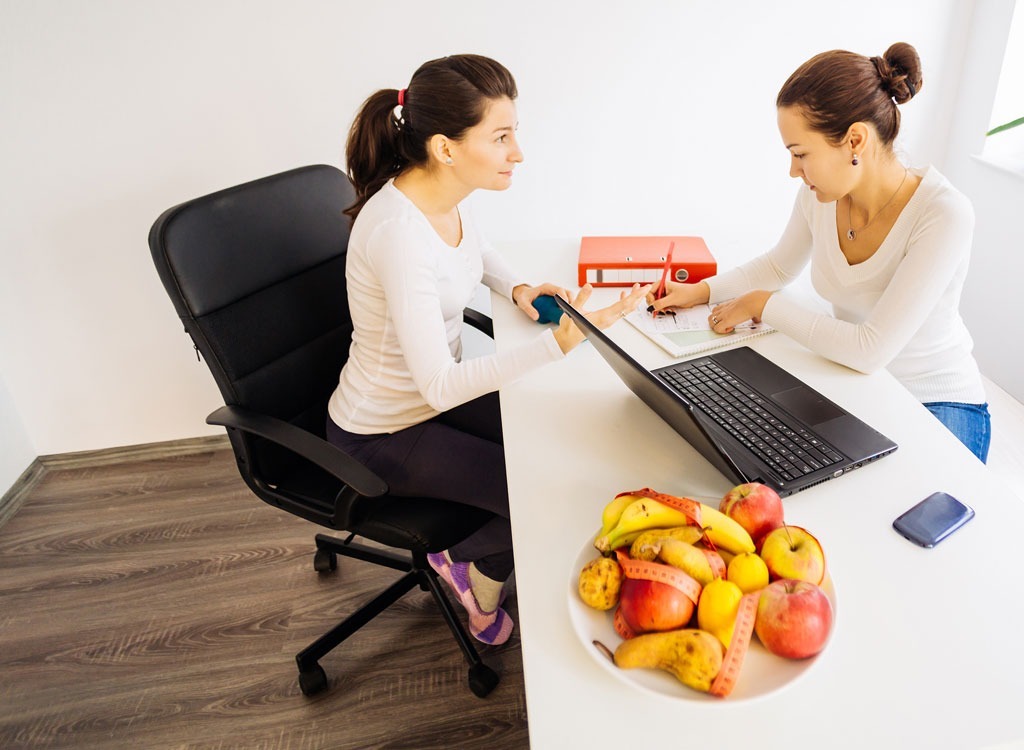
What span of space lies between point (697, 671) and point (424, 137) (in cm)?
111

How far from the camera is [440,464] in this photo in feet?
4.93

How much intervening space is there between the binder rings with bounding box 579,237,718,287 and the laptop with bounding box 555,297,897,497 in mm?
386

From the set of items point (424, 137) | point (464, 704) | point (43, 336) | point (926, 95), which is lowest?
point (464, 704)

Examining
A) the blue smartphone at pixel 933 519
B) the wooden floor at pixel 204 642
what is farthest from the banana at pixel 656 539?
the wooden floor at pixel 204 642

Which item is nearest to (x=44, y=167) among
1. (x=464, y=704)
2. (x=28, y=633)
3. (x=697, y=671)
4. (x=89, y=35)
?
(x=89, y=35)

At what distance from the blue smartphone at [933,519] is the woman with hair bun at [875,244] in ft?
1.27

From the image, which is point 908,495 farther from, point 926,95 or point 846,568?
point 926,95

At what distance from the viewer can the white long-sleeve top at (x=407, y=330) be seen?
4.50 ft

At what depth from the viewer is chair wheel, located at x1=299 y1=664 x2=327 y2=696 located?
171 cm

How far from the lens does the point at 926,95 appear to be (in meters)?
2.44

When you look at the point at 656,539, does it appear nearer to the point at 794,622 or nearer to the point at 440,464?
the point at 794,622

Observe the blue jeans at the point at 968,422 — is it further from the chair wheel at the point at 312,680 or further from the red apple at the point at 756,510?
the chair wheel at the point at 312,680

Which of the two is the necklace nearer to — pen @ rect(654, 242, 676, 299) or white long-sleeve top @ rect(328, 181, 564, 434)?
pen @ rect(654, 242, 676, 299)

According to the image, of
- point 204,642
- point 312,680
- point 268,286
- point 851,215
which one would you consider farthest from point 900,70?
point 204,642
